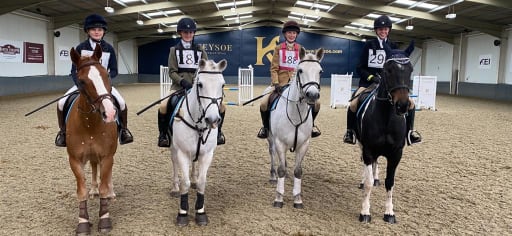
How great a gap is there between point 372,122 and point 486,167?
3.24 metres

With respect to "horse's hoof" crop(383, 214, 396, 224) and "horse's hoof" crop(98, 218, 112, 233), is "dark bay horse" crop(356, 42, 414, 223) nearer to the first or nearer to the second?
"horse's hoof" crop(383, 214, 396, 224)

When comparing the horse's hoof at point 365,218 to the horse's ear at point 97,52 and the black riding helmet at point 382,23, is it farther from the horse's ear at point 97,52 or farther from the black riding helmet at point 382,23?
the horse's ear at point 97,52

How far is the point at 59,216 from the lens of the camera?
3.55m

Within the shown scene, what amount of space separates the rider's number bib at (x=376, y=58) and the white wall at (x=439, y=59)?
23936mm

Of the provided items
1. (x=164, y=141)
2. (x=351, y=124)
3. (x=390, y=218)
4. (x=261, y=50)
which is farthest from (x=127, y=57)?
(x=390, y=218)

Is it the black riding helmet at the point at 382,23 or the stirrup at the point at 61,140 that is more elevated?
the black riding helmet at the point at 382,23

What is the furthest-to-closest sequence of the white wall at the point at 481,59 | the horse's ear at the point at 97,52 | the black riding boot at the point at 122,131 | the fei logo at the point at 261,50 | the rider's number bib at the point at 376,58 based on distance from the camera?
the fei logo at the point at 261,50, the white wall at the point at 481,59, the rider's number bib at the point at 376,58, the black riding boot at the point at 122,131, the horse's ear at the point at 97,52

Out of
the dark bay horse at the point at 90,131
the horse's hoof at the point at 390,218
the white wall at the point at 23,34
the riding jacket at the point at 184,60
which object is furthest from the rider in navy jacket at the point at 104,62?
the white wall at the point at 23,34

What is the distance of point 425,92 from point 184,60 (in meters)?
12.3

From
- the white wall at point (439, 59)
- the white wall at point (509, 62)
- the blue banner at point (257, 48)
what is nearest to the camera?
the white wall at point (509, 62)

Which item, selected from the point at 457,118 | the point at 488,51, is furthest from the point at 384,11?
the point at 457,118

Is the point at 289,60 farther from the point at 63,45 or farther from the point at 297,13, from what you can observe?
the point at 297,13

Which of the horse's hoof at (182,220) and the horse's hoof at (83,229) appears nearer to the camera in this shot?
the horse's hoof at (83,229)

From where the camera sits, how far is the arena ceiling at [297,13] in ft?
57.0
